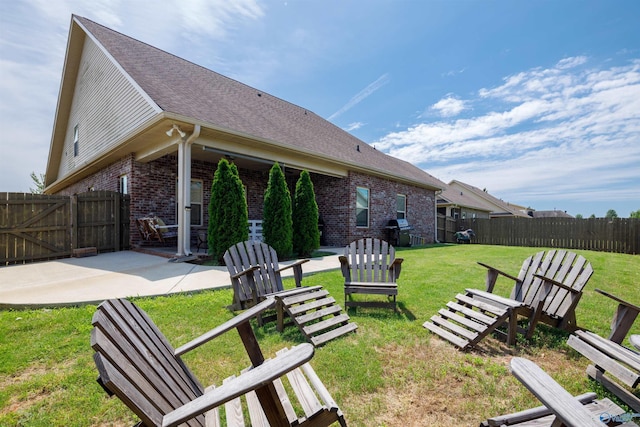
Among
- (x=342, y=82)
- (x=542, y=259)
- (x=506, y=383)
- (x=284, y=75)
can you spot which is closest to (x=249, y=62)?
(x=284, y=75)

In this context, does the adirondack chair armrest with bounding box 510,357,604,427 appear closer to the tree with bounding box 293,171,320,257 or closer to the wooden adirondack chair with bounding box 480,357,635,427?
the wooden adirondack chair with bounding box 480,357,635,427

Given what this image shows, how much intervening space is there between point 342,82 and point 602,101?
920 cm

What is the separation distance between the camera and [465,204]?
899 inches

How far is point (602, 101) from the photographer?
9070 mm

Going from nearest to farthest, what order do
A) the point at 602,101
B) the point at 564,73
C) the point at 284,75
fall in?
the point at 564,73, the point at 602,101, the point at 284,75

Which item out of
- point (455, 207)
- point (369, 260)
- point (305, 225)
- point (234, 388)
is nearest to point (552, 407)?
point (234, 388)

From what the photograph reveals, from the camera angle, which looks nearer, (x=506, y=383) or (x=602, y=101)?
(x=506, y=383)

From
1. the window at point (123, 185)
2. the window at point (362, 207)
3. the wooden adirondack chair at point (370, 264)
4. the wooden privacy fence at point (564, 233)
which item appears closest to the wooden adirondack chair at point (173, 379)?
the wooden adirondack chair at point (370, 264)

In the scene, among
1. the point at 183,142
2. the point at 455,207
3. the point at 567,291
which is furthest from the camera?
the point at 455,207

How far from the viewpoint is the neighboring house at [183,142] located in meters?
7.68

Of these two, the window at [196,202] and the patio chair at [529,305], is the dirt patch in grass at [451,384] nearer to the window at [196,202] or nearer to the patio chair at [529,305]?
the patio chair at [529,305]

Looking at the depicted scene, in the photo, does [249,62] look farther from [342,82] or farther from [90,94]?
[90,94]

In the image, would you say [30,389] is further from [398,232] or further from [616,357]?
[398,232]

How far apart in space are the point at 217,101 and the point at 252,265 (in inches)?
293
